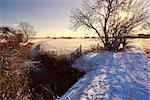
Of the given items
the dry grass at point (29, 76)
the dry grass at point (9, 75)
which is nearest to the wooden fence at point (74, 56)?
the dry grass at point (29, 76)

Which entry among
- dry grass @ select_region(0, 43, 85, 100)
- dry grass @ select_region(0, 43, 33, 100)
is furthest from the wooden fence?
dry grass @ select_region(0, 43, 33, 100)

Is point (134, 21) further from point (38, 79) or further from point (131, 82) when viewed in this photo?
Result: point (131, 82)

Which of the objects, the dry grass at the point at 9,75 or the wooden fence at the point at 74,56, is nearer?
the dry grass at the point at 9,75

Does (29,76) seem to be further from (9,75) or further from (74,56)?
(74,56)

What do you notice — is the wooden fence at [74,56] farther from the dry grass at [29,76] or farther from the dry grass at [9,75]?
the dry grass at [9,75]

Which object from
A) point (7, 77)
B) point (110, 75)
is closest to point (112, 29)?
point (110, 75)

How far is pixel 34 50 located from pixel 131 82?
71.5 ft

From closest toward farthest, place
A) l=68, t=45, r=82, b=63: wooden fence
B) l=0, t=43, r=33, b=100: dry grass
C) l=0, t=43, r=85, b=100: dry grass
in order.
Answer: l=0, t=43, r=33, b=100: dry grass → l=0, t=43, r=85, b=100: dry grass → l=68, t=45, r=82, b=63: wooden fence

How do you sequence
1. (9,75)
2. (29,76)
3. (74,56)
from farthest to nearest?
(74,56) → (29,76) → (9,75)

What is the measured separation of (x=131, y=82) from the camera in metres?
11.8

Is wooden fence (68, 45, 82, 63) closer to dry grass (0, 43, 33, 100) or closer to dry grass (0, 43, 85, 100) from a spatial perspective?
dry grass (0, 43, 85, 100)

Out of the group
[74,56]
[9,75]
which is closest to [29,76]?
[9,75]

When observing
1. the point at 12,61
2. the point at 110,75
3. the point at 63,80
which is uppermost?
the point at 12,61

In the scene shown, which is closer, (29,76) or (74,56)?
(29,76)
